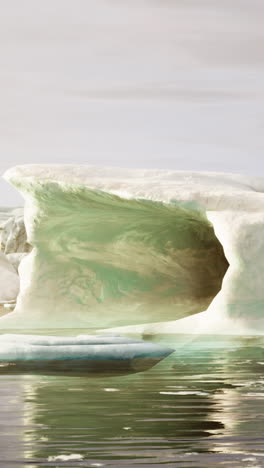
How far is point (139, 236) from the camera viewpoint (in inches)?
672

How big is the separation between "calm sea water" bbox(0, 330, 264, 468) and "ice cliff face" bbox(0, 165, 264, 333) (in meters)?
3.56

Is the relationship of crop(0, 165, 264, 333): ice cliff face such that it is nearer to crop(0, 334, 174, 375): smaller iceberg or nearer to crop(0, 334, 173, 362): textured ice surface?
crop(0, 334, 173, 362): textured ice surface

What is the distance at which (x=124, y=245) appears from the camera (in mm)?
17047

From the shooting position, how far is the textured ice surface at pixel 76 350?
1059 centimetres

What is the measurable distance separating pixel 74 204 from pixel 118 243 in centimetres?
155

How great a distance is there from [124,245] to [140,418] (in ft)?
32.7

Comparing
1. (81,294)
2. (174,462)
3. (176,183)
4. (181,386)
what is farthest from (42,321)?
(174,462)

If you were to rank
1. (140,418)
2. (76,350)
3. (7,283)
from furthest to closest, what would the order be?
(7,283) → (76,350) → (140,418)

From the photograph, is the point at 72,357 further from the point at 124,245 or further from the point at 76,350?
the point at 124,245

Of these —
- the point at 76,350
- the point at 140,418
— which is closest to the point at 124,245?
the point at 76,350

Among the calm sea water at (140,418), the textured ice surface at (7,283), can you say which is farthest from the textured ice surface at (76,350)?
the textured ice surface at (7,283)

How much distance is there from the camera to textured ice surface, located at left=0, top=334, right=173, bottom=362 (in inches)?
417

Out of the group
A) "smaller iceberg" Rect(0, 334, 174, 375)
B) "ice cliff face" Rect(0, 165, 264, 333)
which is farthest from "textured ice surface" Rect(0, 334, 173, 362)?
"ice cliff face" Rect(0, 165, 264, 333)

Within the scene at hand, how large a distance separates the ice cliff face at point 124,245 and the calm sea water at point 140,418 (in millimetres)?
3556
